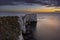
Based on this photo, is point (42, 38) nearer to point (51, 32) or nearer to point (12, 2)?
point (51, 32)

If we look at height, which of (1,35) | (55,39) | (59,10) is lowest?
(55,39)

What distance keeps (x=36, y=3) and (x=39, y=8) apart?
0.26ft

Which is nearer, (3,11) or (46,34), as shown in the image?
(3,11)

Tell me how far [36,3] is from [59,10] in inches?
11.5

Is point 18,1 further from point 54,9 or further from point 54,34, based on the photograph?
point 54,34

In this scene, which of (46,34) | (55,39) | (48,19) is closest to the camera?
(55,39)

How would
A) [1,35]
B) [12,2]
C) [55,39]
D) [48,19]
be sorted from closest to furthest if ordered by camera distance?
[12,2], [1,35], [55,39], [48,19]

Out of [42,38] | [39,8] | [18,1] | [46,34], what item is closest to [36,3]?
[39,8]

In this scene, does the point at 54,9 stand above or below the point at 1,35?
above

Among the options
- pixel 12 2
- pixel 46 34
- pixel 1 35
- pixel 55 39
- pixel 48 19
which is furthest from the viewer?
pixel 48 19

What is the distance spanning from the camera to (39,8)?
191cm

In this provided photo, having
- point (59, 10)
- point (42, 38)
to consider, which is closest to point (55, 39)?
point (42, 38)

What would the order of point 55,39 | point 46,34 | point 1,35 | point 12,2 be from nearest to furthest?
point 12,2 → point 1,35 → point 55,39 → point 46,34

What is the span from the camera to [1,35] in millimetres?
3293
